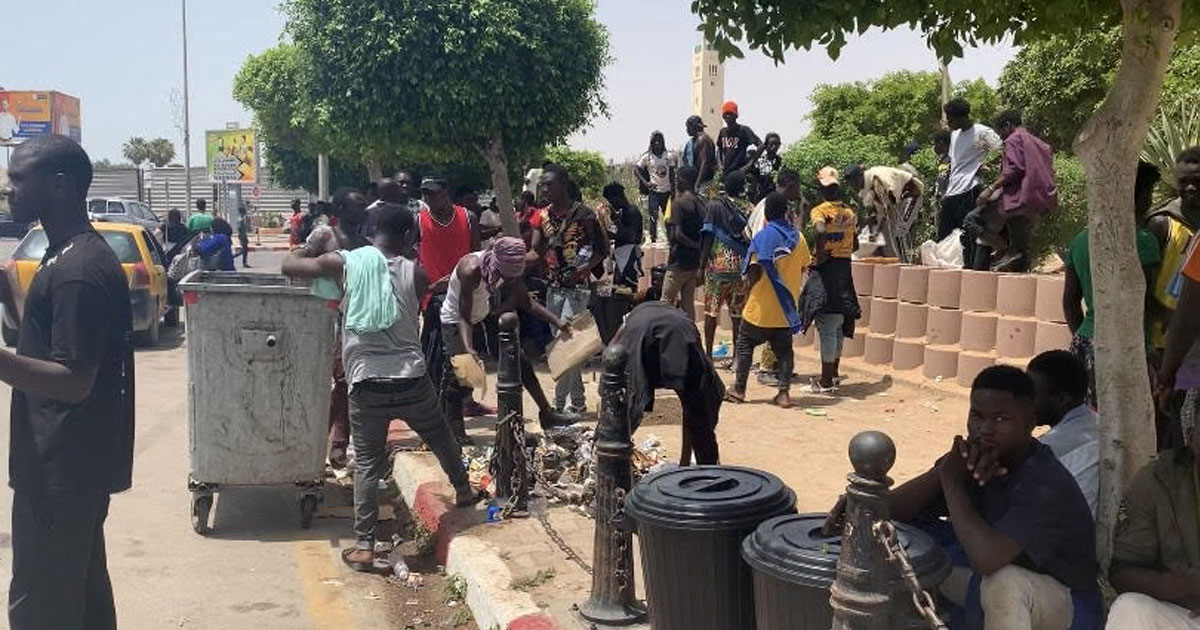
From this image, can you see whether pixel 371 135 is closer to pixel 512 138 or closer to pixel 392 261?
pixel 512 138

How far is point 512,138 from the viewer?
12.4 m

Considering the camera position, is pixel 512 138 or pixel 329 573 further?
pixel 512 138

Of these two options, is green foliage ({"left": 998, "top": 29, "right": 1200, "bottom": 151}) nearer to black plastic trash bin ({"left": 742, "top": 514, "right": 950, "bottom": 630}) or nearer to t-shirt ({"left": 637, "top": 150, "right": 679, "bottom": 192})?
t-shirt ({"left": 637, "top": 150, "right": 679, "bottom": 192})

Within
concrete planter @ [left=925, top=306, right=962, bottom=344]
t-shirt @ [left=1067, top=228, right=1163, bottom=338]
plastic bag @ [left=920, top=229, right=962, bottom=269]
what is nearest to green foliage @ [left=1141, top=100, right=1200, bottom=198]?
plastic bag @ [left=920, top=229, right=962, bottom=269]

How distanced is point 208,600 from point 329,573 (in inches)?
25.7

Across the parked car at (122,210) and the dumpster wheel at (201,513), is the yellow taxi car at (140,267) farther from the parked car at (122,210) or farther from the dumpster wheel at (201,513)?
the parked car at (122,210)

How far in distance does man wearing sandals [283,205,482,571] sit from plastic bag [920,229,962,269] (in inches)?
233

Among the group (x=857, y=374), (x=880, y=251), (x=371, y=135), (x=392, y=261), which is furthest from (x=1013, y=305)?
(x=371, y=135)

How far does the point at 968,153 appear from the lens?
984 centimetres

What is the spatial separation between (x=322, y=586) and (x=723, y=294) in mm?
5759

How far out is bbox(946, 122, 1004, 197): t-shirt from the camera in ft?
32.0

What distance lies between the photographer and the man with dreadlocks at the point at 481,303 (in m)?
6.81

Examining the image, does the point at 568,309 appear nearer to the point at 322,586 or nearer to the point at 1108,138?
the point at 322,586

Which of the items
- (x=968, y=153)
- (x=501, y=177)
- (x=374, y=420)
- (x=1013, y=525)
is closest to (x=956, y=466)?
(x=1013, y=525)
